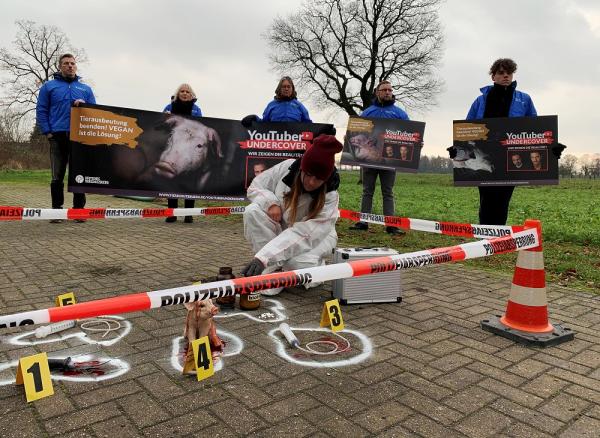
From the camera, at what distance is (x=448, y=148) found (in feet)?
22.4

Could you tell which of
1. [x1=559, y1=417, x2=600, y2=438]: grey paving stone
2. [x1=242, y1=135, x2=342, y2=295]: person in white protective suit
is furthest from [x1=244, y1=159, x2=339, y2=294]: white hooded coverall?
[x1=559, y1=417, x2=600, y2=438]: grey paving stone

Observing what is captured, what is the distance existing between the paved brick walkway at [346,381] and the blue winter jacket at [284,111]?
400 cm

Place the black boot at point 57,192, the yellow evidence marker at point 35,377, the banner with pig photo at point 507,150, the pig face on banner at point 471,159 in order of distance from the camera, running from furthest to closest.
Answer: the black boot at point 57,192 → the pig face on banner at point 471,159 → the banner with pig photo at point 507,150 → the yellow evidence marker at point 35,377

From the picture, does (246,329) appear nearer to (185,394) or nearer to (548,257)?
(185,394)

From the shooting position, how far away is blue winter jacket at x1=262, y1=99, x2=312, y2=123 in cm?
802

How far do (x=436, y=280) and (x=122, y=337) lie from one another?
3.30 meters

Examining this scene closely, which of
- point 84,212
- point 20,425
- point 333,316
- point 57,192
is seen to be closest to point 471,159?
point 333,316

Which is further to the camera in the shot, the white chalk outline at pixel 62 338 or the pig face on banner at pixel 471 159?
the pig face on banner at pixel 471 159

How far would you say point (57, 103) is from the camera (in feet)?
25.9

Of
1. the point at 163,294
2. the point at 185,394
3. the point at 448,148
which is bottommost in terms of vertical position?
the point at 185,394

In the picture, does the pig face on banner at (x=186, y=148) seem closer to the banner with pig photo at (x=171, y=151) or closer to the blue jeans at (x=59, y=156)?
the banner with pig photo at (x=171, y=151)

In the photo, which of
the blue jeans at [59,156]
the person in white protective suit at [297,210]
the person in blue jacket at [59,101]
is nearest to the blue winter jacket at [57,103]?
the person in blue jacket at [59,101]

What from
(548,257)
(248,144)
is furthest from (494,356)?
(248,144)

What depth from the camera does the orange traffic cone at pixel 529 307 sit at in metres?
3.54
